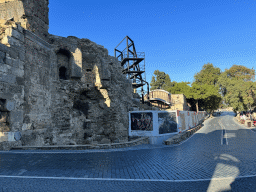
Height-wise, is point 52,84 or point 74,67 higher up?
point 74,67

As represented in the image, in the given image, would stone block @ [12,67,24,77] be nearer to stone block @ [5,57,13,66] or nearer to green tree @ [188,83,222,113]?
stone block @ [5,57,13,66]

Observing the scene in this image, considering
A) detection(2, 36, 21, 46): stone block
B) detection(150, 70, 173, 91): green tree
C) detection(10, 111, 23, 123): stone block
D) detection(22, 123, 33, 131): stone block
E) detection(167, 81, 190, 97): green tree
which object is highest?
detection(150, 70, 173, 91): green tree

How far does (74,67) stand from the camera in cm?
1259

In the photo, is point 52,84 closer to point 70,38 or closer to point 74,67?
point 74,67

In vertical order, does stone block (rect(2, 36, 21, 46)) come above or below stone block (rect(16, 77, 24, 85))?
above

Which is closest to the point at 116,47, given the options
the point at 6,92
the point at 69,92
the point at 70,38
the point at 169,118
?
the point at 70,38

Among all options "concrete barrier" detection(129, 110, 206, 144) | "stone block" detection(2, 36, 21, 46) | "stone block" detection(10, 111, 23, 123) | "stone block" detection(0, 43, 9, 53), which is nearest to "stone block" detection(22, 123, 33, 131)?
"stone block" detection(10, 111, 23, 123)

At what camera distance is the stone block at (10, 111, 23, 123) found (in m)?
7.89

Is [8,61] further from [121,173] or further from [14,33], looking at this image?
[121,173]

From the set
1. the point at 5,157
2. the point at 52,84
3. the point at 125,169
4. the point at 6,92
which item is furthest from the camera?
the point at 52,84

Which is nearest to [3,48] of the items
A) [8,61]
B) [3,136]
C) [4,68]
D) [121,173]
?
[8,61]

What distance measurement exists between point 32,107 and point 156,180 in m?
7.89

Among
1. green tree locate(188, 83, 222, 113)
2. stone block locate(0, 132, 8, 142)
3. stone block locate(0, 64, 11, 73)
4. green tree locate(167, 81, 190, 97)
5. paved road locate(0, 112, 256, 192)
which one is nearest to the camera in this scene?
paved road locate(0, 112, 256, 192)

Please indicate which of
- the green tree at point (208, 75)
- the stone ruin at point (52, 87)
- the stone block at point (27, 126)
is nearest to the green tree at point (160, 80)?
the green tree at point (208, 75)
